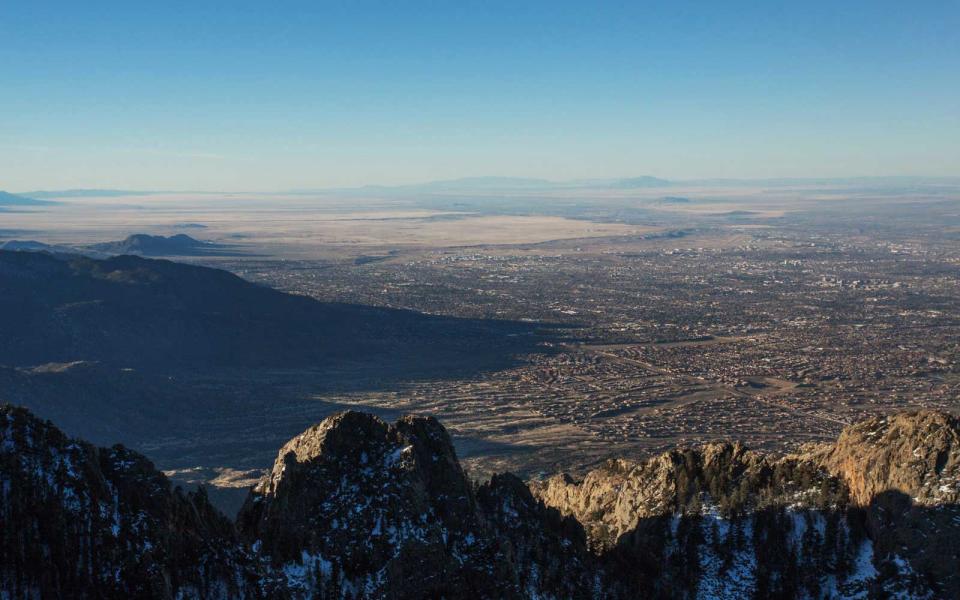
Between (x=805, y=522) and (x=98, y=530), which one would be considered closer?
(x=98, y=530)

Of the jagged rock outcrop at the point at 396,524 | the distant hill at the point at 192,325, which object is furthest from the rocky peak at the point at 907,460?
the distant hill at the point at 192,325

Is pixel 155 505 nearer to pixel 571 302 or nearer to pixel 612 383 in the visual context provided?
pixel 612 383

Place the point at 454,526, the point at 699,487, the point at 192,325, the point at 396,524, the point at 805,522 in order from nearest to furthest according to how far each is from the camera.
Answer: the point at 396,524
the point at 454,526
the point at 805,522
the point at 699,487
the point at 192,325

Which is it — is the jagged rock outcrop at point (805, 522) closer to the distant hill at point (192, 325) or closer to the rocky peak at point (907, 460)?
the rocky peak at point (907, 460)

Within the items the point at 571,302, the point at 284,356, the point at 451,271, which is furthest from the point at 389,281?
the point at 284,356

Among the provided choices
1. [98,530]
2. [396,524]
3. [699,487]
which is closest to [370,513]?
[396,524]

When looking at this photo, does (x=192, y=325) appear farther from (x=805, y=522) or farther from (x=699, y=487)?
(x=805, y=522)

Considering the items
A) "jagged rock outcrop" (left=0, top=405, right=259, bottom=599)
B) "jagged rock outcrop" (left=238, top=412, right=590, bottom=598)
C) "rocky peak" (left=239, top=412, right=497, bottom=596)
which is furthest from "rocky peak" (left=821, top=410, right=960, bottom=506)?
"jagged rock outcrop" (left=0, top=405, right=259, bottom=599)
